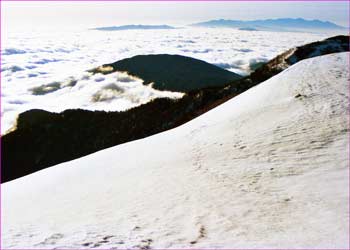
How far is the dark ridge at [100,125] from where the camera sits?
180ft

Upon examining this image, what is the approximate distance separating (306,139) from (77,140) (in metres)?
75.3

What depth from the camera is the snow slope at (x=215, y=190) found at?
9.59 metres

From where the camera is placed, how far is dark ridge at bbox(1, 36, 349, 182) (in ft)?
180

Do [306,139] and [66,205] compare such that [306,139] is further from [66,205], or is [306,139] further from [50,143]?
[50,143]

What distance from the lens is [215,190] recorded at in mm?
12805

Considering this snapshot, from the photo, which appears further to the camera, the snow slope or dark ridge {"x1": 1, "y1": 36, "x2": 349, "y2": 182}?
dark ridge {"x1": 1, "y1": 36, "x2": 349, "y2": 182}

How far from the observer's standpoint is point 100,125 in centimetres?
8600

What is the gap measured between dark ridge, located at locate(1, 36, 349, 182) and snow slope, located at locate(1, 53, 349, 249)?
3004 centimetres

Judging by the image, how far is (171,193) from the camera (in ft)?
43.5

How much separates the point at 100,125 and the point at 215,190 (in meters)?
75.5

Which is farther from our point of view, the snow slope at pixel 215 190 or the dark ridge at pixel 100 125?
the dark ridge at pixel 100 125

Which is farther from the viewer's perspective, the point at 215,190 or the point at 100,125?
the point at 100,125

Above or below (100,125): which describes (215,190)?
above

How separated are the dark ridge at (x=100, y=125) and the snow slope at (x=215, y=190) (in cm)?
3004
